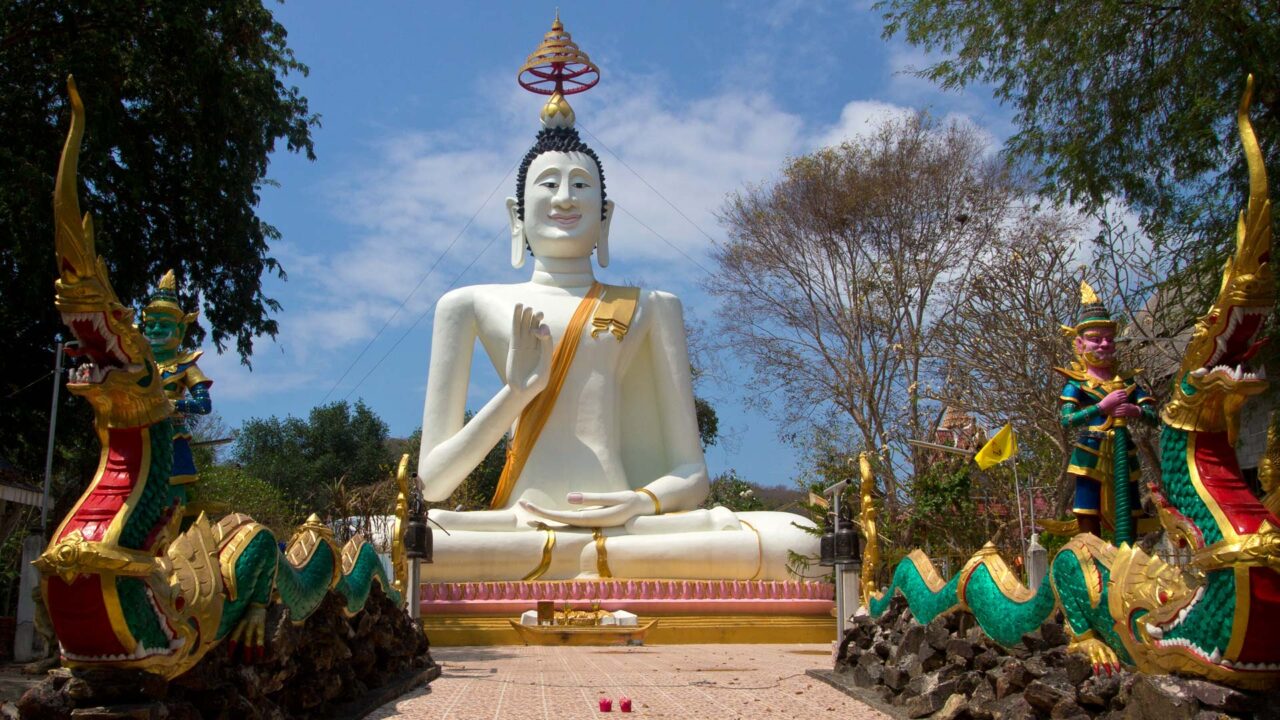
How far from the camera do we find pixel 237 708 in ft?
15.8

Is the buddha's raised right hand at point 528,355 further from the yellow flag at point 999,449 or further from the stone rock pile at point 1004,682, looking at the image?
the stone rock pile at point 1004,682

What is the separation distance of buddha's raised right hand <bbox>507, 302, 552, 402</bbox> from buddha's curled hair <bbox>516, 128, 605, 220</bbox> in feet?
7.98

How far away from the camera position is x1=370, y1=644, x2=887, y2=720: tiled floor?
6594 mm

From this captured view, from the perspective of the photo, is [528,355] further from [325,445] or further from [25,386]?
A: [325,445]

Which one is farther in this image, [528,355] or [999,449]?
[528,355]

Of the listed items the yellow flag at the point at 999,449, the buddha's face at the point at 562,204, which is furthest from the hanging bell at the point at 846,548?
the buddha's face at the point at 562,204

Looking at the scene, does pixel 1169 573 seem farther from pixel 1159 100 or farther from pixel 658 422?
pixel 658 422

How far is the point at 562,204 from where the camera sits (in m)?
14.5

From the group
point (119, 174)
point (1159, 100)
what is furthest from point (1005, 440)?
point (119, 174)

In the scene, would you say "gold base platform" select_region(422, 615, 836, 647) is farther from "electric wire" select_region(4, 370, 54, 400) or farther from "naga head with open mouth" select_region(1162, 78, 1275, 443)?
"naga head with open mouth" select_region(1162, 78, 1275, 443)

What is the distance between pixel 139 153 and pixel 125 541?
9129mm

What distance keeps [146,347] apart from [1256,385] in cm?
449

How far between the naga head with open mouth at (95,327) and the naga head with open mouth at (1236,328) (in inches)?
169

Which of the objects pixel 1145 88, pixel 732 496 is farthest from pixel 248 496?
pixel 1145 88
